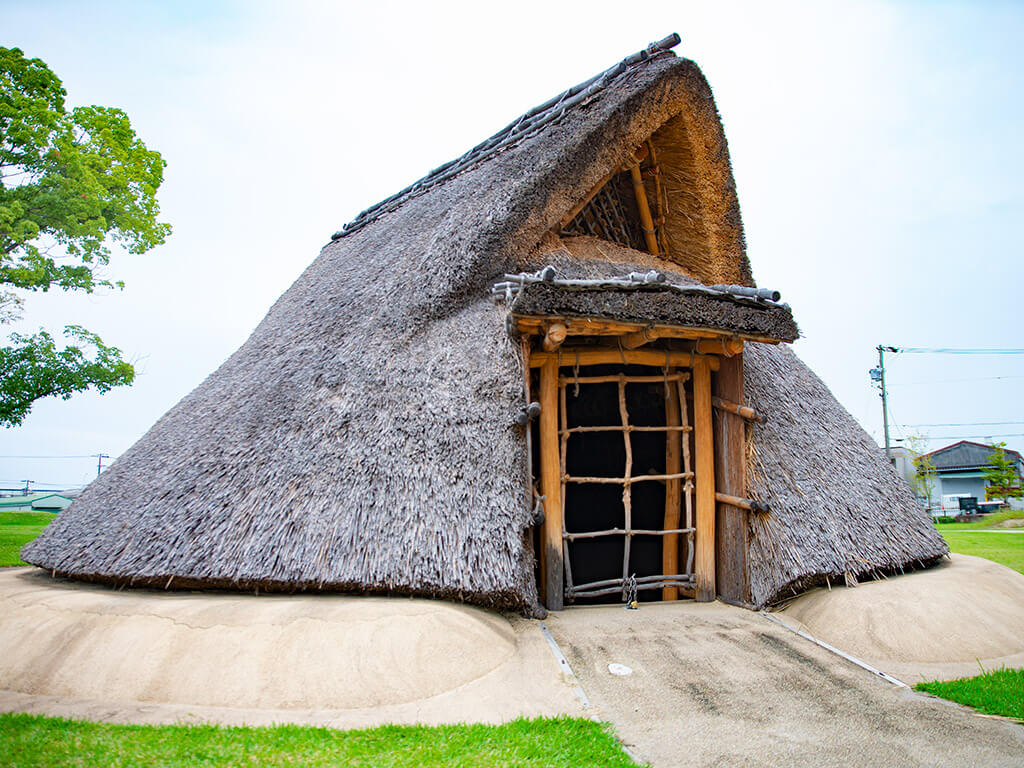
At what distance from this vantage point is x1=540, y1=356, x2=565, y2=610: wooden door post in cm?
482

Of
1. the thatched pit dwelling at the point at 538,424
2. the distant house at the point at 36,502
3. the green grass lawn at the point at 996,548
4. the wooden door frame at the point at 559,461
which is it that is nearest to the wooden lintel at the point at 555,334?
the thatched pit dwelling at the point at 538,424

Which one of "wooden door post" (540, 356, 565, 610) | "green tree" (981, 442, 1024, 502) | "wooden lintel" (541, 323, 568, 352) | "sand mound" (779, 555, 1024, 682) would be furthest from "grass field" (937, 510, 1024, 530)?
"wooden lintel" (541, 323, 568, 352)

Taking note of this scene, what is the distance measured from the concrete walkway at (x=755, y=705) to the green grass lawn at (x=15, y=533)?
511cm

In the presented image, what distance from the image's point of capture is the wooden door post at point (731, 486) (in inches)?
200

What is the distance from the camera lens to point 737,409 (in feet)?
17.0

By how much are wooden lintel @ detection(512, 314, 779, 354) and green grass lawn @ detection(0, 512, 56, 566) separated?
4775mm

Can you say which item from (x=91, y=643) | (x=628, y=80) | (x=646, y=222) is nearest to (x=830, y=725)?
(x=91, y=643)

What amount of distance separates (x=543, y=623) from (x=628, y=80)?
18.7ft

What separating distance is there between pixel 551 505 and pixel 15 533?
11.3 metres

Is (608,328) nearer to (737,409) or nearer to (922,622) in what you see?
(737,409)

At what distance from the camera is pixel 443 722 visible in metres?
3.04

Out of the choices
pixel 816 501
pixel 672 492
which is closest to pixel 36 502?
pixel 672 492

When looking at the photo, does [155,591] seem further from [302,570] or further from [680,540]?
[680,540]

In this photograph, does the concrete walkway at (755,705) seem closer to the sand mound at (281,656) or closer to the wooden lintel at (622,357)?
the sand mound at (281,656)
